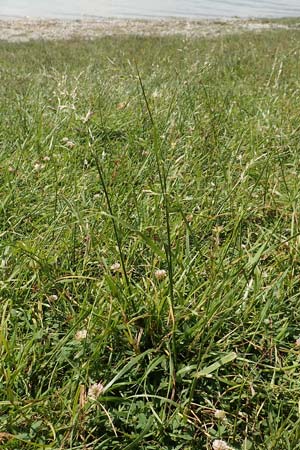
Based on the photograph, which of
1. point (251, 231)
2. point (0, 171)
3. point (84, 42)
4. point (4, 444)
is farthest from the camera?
point (84, 42)

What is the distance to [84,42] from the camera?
1655cm

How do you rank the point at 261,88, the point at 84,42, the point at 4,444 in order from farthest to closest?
the point at 84,42, the point at 261,88, the point at 4,444

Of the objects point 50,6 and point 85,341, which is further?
point 50,6

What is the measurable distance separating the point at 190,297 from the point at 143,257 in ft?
1.34

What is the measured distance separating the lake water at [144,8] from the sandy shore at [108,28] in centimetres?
434

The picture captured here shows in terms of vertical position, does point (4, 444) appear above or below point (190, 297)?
below

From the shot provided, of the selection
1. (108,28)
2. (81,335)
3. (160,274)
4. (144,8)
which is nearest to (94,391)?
(81,335)

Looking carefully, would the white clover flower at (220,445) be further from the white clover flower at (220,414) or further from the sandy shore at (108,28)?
the sandy shore at (108,28)

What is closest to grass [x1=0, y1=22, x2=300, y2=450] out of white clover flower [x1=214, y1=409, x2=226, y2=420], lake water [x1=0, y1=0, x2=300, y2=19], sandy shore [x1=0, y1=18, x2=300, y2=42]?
white clover flower [x1=214, y1=409, x2=226, y2=420]

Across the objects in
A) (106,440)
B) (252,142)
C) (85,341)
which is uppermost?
(252,142)

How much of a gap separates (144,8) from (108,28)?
13.4 meters

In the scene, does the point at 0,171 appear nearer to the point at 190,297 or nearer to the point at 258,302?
the point at 190,297

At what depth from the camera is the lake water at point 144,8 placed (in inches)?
1186

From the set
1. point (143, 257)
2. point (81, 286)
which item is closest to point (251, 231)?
point (143, 257)
